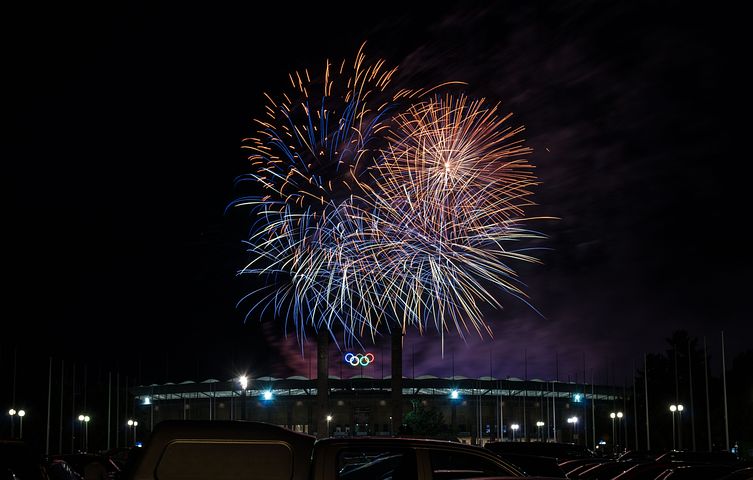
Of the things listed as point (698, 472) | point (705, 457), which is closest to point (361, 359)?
point (705, 457)

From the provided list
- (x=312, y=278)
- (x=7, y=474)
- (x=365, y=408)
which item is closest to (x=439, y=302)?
(x=312, y=278)

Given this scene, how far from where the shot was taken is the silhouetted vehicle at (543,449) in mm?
19781

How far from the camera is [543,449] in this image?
21.5 m

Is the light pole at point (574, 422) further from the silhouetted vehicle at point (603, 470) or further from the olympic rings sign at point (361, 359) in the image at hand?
the silhouetted vehicle at point (603, 470)

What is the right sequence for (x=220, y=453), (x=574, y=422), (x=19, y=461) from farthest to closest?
(x=574, y=422) < (x=19, y=461) < (x=220, y=453)

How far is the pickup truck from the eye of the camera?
768cm

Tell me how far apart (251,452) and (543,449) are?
585 inches

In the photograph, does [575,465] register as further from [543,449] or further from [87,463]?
[87,463]

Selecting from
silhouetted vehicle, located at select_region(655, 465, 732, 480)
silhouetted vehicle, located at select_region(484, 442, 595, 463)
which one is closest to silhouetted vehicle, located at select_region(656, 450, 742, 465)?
silhouetted vehicle, located at select_region(484, 442, 595, 463)

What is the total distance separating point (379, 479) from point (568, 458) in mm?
16304

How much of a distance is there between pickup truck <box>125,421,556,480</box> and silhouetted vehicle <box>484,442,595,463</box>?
9.97 meters

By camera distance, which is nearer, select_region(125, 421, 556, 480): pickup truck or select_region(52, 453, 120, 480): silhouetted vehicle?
select_region(125, 421, 556, 480): pickup truck

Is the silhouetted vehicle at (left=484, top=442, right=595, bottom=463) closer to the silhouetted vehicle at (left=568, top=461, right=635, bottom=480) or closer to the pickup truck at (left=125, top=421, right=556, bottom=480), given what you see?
the silhouetted vehicle at (left=568, top=461, right=635, bottom=480)

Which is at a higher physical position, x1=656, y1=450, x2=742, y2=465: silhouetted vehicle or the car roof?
the car roof
